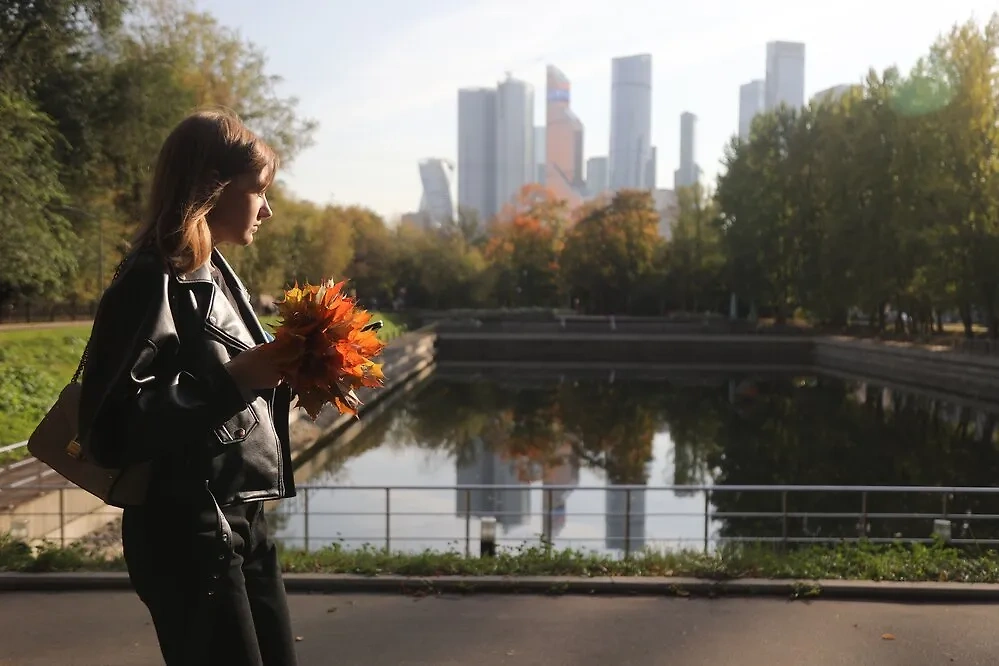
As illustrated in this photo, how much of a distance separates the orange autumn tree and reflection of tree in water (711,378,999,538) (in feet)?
97.8

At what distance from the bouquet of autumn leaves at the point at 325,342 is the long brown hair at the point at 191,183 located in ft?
0.70

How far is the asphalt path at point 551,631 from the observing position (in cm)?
369

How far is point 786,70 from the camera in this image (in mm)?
146125

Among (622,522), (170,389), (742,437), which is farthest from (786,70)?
(170,389)

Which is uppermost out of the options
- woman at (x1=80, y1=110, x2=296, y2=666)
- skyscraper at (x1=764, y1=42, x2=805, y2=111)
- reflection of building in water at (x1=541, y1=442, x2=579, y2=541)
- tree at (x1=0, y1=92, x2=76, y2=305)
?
skyscraper at (x1=764, y1=42, x2=805, y2=111)

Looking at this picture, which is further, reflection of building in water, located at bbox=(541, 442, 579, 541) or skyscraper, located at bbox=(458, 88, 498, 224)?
skyscraper, located at bbox=(458, 88, 498, 224)

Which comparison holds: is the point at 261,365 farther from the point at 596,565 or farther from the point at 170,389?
the point at 596,565

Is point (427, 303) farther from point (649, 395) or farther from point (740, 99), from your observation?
point (740, 99)

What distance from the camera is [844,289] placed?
123 ft

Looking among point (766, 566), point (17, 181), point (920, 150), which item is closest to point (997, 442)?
point (920, 150)

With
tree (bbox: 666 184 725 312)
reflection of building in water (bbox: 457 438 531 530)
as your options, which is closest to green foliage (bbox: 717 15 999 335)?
tree (bbox: 666 184 725 312)

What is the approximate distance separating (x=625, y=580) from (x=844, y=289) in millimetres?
36416

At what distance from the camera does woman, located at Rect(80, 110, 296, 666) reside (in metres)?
1.48

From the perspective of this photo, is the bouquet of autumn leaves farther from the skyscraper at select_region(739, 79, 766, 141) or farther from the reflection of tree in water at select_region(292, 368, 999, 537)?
the skyscraper at select_region(739, 79, 766, 141)
